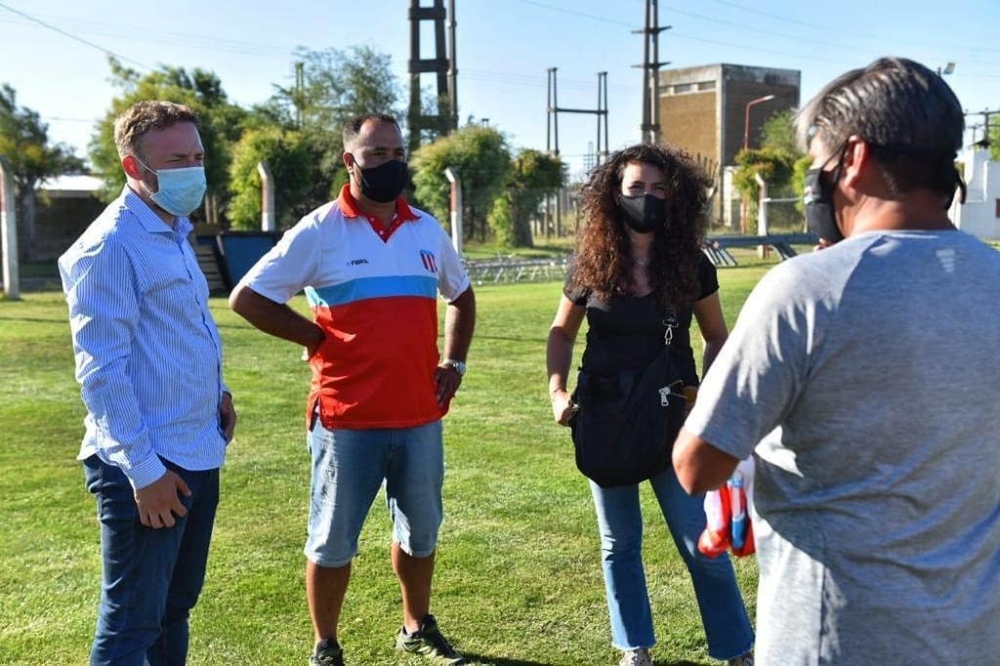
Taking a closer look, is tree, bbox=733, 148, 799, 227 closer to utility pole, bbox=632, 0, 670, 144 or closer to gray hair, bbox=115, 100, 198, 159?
utility pole, bbox=632, 0, 670, 144

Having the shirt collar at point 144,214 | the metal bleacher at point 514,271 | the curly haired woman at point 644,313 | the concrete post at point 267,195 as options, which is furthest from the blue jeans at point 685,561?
the metal bleacher at point 514,271

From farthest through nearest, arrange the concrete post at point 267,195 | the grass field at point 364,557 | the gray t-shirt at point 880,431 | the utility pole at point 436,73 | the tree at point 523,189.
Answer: the utility pole at point 436,73 < the tree at point 523,189 < the concrete post at point 267,195 < the grass field at point 364,557 < the gray t-shirt at point 880,431

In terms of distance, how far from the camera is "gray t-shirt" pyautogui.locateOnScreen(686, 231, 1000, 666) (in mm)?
1781

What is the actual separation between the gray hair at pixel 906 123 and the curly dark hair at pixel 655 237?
5.98 ft

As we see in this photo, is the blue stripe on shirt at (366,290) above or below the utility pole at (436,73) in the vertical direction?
below

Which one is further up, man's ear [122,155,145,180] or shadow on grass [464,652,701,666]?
man's ear [122,155,145,180]

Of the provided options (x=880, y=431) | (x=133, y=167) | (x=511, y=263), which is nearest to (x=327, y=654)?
(x=133, y=167)

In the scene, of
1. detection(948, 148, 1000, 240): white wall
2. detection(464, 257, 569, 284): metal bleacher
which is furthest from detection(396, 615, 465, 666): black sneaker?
detection(948, 148, 1000, 240): white wall

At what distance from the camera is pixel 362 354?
3.78m

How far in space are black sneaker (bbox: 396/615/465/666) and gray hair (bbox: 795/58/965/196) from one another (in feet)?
9.36

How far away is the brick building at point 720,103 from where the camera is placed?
227ft

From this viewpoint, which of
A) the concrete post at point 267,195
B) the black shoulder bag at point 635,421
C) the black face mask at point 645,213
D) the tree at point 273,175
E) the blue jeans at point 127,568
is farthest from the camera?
the tree at point 273,175

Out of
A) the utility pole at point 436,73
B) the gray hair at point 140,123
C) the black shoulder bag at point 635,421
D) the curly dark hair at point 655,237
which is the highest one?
the utility pole at point 436,73

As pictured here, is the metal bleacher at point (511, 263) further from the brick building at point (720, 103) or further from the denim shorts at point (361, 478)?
the brick building at point (720, 103)
